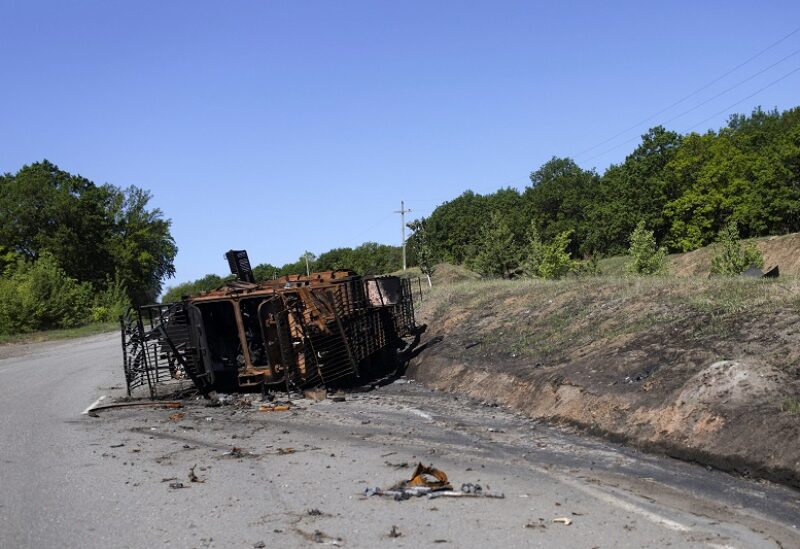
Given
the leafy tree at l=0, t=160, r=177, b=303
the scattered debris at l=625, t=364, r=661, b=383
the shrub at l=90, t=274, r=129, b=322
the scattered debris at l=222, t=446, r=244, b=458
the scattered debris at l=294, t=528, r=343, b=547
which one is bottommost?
the scattered debris at l=625, t=364, r=661, b=383

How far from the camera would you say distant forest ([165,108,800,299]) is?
6294 centimetres

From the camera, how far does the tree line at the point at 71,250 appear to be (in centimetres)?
4281

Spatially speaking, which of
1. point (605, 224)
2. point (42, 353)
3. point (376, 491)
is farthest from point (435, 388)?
point (605, 224)

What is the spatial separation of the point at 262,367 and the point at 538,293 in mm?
7914

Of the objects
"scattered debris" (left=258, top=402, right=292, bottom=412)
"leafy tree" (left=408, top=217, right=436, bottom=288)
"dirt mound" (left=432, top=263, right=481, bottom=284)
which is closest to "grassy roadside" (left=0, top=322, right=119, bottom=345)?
"leafy tree" (left=408, top=217, right=436, bottom=288)

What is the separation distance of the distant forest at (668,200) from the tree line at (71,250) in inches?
461

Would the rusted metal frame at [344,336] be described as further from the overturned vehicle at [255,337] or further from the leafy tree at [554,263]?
the leafy tree at [554,263]

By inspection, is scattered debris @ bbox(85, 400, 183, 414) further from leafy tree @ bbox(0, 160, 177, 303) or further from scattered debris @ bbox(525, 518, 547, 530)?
leafy tree @ bbox(0, 160, 177, 303)

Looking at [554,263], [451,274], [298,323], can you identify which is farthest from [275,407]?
[451,274]

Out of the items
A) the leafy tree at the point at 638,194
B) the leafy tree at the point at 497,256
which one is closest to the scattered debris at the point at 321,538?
the leafy tree at the point at 497,256

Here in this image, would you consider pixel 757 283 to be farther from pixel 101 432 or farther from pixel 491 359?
pixel 101 432

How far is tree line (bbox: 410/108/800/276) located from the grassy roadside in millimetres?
25656

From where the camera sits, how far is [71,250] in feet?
195

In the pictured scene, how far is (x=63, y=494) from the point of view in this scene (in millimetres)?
7387
